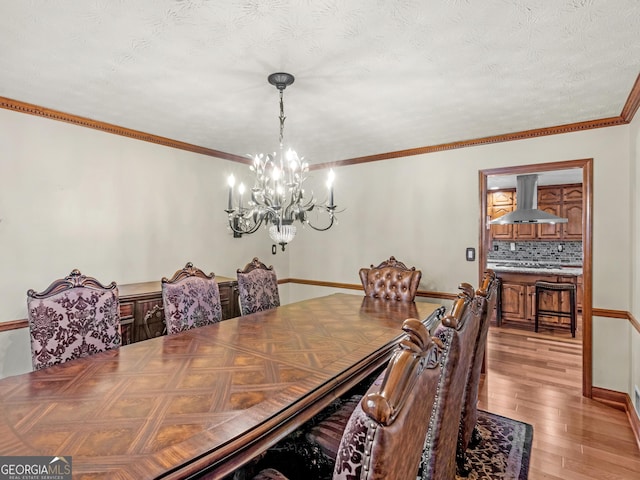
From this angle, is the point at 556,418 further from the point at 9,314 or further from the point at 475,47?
the point at 9,314

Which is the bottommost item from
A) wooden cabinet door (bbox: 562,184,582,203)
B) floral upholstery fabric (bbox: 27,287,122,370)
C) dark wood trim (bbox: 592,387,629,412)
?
dark wood trim (bbox: 592,387,629,412)

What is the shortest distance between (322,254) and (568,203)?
4.92 meters

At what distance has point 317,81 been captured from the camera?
7.24ft

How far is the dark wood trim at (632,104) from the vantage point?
7.38 feet

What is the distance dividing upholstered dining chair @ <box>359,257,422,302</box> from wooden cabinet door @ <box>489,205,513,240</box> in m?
4.43

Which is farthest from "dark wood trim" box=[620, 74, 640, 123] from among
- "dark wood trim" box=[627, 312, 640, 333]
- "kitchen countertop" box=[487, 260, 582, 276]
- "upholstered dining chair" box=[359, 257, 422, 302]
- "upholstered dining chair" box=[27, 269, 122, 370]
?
"upholstered dining chair" box=[27, 269, 122, 370]

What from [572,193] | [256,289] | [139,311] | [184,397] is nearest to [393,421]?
[184,397]

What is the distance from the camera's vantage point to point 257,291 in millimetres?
2926

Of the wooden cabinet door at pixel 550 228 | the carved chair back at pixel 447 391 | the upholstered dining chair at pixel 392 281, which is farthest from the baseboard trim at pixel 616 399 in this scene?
the wooden cabinet door at pixel 550 228

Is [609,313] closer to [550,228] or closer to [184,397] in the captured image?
[184,397]

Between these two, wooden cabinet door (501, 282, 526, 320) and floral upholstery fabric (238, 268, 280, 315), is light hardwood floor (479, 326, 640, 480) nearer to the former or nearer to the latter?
wooden cabinet door (501, 282, 526, 320)

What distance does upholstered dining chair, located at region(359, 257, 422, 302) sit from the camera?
313cm

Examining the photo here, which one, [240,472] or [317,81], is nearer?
[240,472]

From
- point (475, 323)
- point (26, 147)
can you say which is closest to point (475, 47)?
point (475, 323)
